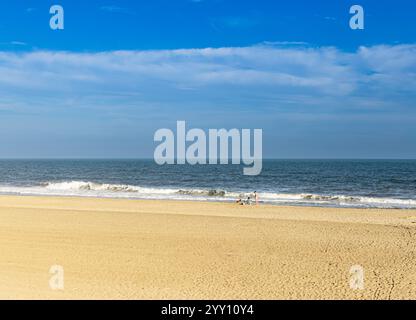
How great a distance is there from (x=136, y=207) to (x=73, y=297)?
17.2 metres

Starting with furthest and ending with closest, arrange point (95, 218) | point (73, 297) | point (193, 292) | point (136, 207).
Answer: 1. point (136, 207)
2. point (95, 218)
3. point (193, 292)
4. point (73, 297)

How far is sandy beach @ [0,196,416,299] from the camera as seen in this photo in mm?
9523

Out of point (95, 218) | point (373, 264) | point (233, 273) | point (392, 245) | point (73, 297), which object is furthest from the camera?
point (95, 218)

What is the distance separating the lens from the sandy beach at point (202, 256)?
9523 millimetres

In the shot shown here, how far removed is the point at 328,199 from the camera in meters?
34.0

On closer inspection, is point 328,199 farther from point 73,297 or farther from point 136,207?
point 73,297

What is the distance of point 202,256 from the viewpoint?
41.8 feet

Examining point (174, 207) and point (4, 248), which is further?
point (174, 207)

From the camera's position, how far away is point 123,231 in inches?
650

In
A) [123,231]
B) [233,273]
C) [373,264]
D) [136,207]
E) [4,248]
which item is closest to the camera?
[233,273]
